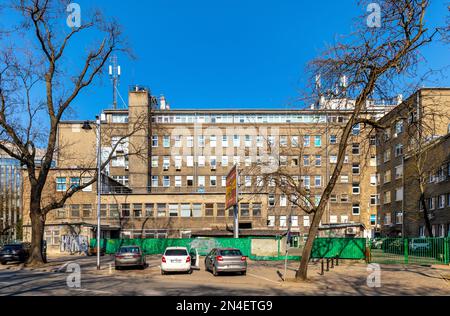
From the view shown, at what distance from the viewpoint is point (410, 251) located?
111 feet

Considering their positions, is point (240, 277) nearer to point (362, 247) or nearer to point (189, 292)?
point (189, 292)

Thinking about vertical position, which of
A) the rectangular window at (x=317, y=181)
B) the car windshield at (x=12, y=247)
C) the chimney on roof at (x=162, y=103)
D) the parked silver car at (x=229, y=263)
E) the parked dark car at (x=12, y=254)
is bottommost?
the parked dark car at (x=12, y=254)

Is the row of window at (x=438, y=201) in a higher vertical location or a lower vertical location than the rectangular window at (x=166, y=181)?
lower

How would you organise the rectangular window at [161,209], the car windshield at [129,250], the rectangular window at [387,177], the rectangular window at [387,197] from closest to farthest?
the car windshield at [129,250], the rectangular window at [387,197], the rectangular window at [387,177], the rectangular window at [161,209]

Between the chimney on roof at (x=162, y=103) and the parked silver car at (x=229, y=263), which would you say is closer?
the parked silver car at (x=229, y=263)

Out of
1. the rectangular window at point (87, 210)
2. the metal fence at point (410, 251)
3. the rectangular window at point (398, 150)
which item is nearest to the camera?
the metal fence at point (410, 251)

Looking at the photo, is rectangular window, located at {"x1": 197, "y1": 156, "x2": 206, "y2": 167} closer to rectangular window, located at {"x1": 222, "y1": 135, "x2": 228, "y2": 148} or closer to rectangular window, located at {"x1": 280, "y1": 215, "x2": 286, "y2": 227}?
rectangular window, located at {"x1": 222, "y1": 135, "x2": 228, "y2": 148}

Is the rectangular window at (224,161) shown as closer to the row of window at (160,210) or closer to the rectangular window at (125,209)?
the row of window at (160,210)

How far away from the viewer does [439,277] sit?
945 inches

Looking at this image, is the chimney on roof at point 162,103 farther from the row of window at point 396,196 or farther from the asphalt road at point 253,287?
the asphalt road at point 253,287

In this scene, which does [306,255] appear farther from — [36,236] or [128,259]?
[36,236]

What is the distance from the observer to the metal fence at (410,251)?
30.9m

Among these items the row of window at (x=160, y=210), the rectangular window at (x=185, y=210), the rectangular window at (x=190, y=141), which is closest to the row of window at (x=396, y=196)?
the row of window at (x=160, y=210)
